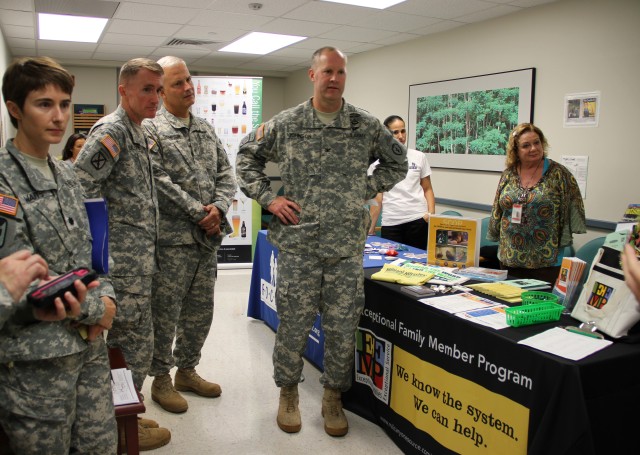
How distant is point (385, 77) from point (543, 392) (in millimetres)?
5632

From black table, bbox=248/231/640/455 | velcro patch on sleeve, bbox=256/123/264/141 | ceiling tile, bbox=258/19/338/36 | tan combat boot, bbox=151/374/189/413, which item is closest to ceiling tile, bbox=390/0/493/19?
ceiling tile, bbox=258/19/338/36

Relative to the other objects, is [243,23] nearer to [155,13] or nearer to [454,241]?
[155,13]

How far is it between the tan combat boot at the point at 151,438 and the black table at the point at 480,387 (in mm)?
975

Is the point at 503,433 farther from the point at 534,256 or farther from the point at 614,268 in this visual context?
the point at 534,256

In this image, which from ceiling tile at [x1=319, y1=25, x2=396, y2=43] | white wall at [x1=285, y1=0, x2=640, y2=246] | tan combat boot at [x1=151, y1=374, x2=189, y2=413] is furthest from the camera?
ceiling tile at [x1=319, y1=25, x2=396, y2=43]

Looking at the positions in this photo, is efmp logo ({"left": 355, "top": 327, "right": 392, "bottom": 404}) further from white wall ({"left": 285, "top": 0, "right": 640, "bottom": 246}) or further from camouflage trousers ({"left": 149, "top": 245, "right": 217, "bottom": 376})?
white wall ({"left": 285, "top": 0, "right": 640, "bottom": 246})

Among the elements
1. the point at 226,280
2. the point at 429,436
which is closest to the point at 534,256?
the point at 429,436

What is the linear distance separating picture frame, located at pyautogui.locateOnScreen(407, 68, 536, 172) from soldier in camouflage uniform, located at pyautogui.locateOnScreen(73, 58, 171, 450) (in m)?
3.66

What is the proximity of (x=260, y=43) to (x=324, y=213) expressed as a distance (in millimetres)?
5085

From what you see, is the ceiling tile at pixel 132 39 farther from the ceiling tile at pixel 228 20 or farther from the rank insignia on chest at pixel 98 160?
the rank insignia on chest at pixel 98 160

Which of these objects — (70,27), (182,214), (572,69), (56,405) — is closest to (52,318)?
(56,405)

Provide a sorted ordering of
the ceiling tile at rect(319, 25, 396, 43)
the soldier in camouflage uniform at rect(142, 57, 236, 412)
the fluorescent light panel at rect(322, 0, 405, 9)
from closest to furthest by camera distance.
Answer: the soldier in camouflage uniform at rect(142, 57, 236, 412)
the fluorescent light panel at rect(322, 0, 405, 9)
the ceiling tile at rect(319, 25, 396, 43)

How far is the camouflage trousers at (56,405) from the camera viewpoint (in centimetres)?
129

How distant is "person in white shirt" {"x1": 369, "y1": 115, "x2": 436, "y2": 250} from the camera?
4.29 meters
